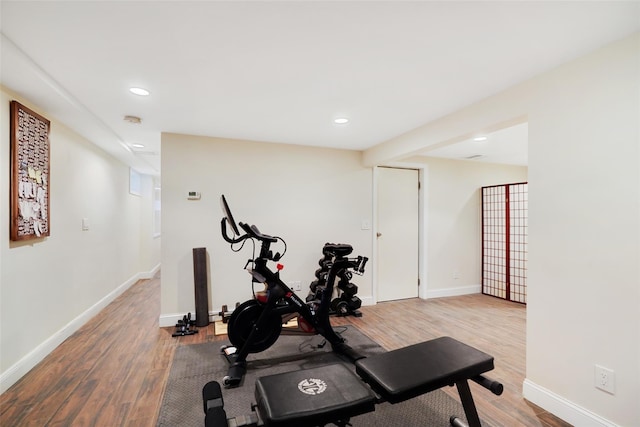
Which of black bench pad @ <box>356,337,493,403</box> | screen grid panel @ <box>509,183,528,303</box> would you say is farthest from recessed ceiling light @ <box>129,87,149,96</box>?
screen grid panel @ <box>509,183,528,303</box>

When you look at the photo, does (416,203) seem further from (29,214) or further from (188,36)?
(29,214)

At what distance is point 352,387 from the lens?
1.29 m

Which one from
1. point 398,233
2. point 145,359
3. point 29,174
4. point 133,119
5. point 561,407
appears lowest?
point 145,359

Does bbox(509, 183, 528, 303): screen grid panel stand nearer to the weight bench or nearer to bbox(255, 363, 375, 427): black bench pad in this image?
the weight bench

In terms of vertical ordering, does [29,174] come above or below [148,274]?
above

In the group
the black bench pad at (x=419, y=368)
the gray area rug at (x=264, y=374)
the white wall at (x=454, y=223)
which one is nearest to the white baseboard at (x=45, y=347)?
the gray area rug at (x=264, y=374)

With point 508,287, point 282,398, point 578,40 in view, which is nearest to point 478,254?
point 508,287

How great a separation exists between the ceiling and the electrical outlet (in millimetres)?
1808

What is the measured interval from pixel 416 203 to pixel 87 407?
432 cm

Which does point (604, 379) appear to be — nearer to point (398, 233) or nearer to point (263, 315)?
point (263, 315)

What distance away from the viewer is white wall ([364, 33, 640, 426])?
153 cm

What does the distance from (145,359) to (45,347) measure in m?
0.89

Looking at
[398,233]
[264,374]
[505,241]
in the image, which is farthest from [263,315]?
[505,241]

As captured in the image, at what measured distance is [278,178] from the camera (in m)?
3.83
